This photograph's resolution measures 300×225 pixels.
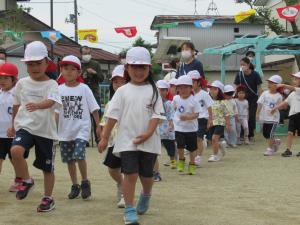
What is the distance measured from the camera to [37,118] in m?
5.23

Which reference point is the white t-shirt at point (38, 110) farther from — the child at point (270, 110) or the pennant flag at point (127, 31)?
the pennant flag at point (127, 31)

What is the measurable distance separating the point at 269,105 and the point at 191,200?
5482mm

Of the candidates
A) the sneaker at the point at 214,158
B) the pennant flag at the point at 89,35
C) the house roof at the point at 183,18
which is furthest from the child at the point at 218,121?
the house roof at the point at 183,18

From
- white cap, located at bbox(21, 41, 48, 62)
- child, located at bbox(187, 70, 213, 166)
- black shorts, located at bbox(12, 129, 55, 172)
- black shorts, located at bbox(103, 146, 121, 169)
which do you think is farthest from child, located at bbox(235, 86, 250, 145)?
white cap, located at bbox(21, 41, 48, 62)

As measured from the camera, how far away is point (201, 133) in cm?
941

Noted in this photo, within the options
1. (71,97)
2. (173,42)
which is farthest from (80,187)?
(173,42)

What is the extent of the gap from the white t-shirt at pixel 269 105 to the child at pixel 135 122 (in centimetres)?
639

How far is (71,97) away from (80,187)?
0.99 metres

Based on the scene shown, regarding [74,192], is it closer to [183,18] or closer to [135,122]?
[135,122]

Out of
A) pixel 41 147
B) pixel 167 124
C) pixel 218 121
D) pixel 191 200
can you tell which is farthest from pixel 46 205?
pixel 218 121

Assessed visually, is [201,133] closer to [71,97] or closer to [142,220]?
[71,97]

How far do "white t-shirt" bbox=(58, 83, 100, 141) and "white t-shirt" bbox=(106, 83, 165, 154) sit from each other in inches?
45.2

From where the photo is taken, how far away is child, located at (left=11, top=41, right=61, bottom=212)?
520 centimetres

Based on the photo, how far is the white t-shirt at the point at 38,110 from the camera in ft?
17.1
